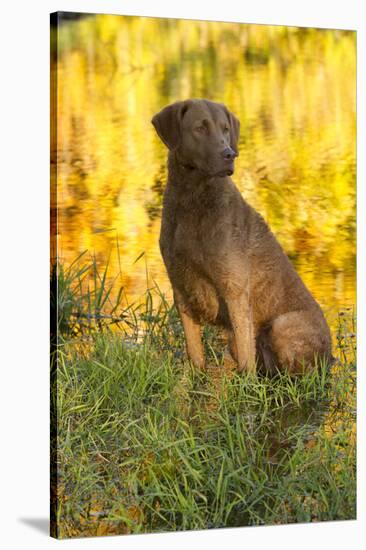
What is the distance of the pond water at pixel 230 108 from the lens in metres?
6.86

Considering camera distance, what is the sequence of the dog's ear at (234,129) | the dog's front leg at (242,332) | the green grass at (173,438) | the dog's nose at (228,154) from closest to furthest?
the green grass at (173,438)
the dog's nose at (228,154)
the dog's ear at (234,129)
the dog's front leg at (242,332)

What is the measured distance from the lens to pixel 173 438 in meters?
7.00

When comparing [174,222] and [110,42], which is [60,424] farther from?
[110,42]

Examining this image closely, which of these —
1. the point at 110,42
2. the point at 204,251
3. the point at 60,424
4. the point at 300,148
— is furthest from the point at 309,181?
the point at 60,424

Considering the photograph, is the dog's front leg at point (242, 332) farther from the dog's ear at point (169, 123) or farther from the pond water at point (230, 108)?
the dog's ear at point (169, 123)

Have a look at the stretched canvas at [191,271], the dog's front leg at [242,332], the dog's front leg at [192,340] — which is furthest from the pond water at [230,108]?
the dog's front leg at [242,332]

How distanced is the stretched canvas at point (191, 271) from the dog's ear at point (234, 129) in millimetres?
36

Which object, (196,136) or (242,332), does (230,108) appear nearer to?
(196,136)

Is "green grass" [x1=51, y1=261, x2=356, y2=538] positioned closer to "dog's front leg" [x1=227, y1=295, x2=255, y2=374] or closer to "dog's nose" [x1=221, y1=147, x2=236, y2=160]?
"dog's front leg" [x1=227, y1=295, x2=255, y2=374]

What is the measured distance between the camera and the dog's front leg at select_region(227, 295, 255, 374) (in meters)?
7.35

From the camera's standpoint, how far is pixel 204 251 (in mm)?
7234

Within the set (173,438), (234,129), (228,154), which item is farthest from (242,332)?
(234,129)

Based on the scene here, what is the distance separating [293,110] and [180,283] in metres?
1.29

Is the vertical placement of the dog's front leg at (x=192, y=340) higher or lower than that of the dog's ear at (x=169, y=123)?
lower
